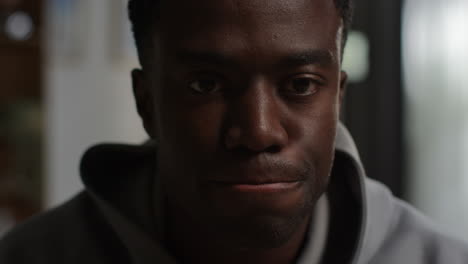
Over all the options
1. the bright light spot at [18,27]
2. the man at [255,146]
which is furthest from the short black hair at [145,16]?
the bright light spot at [18,27]

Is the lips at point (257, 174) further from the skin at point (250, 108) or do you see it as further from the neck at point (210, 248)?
the neck at point (210, 248)

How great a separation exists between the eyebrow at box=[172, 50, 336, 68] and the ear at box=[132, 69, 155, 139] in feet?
0.49

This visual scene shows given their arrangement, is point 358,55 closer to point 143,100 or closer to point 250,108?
point 143,100

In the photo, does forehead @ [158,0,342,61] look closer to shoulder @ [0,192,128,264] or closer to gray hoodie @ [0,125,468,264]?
gray hoodie @ [0,125,468,264]

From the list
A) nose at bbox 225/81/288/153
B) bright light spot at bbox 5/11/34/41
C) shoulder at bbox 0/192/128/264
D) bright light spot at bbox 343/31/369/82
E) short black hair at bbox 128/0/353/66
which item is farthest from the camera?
bright light spot at bbox 5/11/34/41

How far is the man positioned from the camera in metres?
0.80

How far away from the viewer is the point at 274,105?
806mm

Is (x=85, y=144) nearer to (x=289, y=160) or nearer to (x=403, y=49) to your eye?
(x=403, y=49)

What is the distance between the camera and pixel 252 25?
0.80 meters

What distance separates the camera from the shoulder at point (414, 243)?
951 millimetres

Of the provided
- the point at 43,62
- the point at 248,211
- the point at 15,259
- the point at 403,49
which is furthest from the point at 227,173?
the point at 43,62

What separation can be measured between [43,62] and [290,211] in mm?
1972

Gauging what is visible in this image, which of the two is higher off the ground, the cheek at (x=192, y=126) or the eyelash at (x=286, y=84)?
the eyelash at (x=286, y=84)

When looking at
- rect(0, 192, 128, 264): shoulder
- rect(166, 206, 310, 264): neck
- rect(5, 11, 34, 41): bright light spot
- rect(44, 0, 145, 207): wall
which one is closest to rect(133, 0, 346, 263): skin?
rect(166, 206, 310, 264): neck
